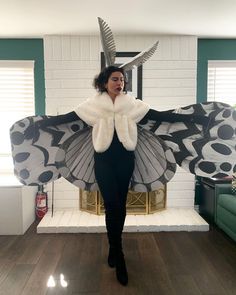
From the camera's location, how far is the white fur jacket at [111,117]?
202 centimetres

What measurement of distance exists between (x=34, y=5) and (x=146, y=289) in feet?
7.84

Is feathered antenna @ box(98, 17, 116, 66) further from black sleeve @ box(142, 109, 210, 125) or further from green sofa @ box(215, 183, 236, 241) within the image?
green sofa @ box(215, 183, 236, 241)

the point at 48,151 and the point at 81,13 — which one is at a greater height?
the point at 81,13

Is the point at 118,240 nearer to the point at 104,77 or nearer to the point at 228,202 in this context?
A: the point at 104,77

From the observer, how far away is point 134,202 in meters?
3.46

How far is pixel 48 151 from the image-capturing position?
230cm

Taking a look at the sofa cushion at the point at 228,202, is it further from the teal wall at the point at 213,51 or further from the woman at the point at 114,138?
the teal wall at the point at 213,51

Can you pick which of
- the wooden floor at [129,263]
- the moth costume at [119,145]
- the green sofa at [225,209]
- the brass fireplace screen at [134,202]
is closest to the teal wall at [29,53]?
the brass fireplace screen at [134,202]

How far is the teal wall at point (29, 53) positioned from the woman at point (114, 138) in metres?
1.82

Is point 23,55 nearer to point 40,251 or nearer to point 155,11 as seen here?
point 155,11

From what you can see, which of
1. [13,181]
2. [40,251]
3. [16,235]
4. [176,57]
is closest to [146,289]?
[40,251]

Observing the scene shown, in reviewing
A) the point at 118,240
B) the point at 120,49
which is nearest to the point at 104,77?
the point at 118,240

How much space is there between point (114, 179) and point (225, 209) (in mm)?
1444

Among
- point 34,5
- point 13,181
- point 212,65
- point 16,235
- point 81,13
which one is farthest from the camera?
point 212,65
